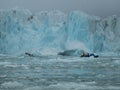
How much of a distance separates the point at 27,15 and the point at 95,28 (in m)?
10.9

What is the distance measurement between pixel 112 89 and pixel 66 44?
41.5 meters

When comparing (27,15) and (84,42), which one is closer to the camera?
(84,42)

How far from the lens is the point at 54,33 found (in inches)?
1969

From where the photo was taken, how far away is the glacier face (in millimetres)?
47844

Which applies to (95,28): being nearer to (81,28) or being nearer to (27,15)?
(81,28)

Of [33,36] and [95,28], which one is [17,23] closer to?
[33,36]

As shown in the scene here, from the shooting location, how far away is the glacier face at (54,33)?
4784 cm

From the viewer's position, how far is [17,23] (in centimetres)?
4797

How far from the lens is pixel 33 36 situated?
49.8 metres

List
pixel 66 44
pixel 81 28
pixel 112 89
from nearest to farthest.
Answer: pixel 112 89
pixel 81 28
pixel 66 44

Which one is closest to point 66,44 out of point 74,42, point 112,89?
point 74,42

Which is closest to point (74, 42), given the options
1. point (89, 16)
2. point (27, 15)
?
point (89, 16)

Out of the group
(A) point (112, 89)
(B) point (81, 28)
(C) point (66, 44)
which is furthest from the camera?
(C) point (66, 44)

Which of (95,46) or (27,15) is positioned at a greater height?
(27,15)
